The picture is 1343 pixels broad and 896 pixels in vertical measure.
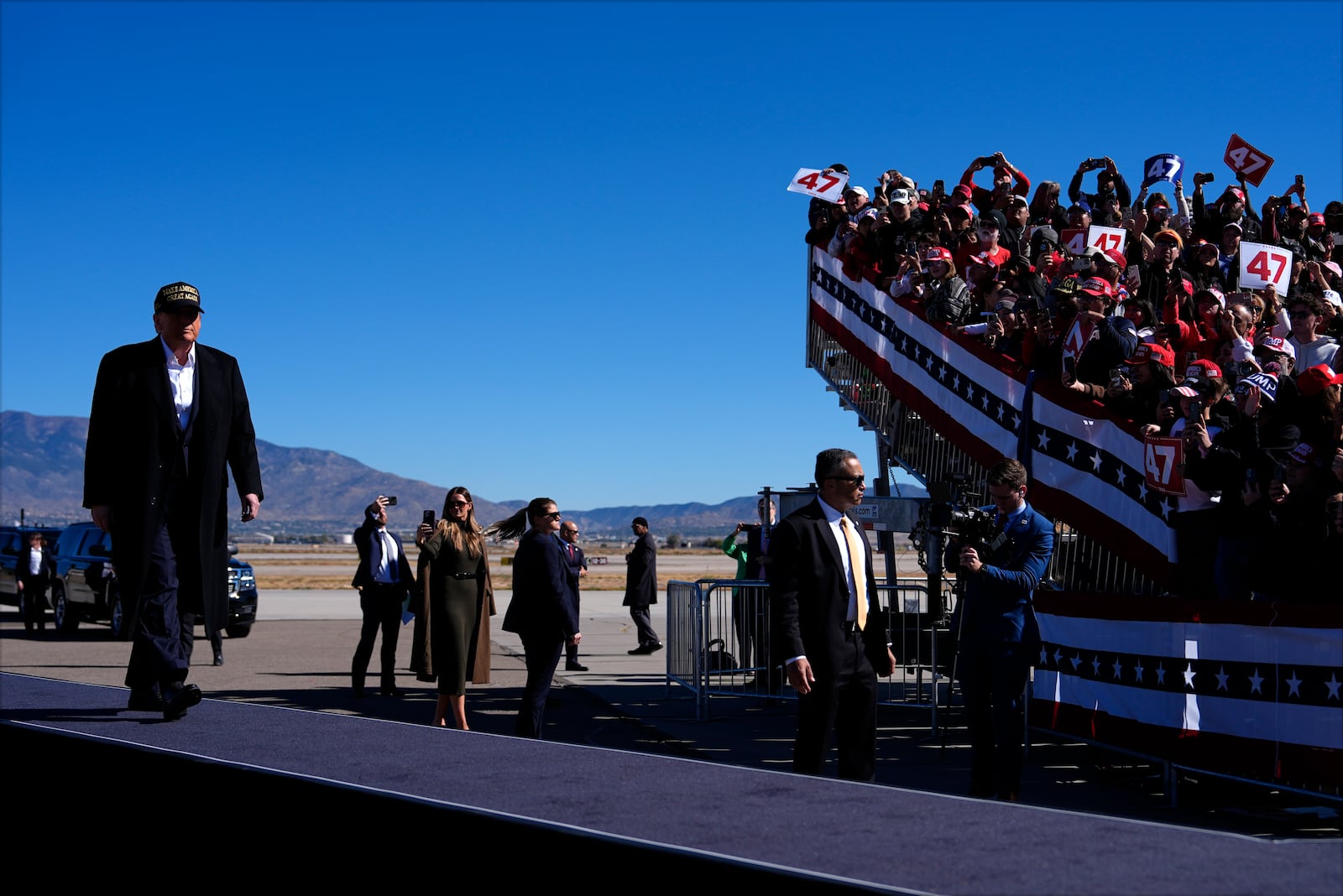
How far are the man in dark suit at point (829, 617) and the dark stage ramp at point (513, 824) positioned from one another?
1.26 meters

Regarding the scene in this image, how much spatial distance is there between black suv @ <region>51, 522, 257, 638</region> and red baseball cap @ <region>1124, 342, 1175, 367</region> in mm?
16687

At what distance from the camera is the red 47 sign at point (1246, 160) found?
14195 mm

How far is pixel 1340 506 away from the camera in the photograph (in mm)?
6707

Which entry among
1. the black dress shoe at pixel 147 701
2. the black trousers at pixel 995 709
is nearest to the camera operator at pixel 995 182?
the black trousers at pixel 995 709

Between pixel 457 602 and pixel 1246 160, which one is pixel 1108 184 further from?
pixel 457 602

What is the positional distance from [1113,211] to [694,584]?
5625mm

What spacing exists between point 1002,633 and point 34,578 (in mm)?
21141

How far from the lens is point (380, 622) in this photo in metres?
14.4

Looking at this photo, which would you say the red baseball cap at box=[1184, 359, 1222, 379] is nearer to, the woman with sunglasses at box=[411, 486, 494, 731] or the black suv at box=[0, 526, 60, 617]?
the woman with sunglasses at box=[411, 486, 494, 731]

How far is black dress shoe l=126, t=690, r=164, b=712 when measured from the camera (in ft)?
20.6

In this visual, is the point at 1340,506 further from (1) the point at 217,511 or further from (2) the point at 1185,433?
(1) the point at 217,511

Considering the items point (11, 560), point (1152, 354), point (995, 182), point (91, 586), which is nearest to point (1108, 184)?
point (995, 182)

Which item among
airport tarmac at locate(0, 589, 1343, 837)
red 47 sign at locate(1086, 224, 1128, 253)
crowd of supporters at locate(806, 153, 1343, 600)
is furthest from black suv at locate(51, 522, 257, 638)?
red 47 sign at locate(1086, 224, 1128, 253)

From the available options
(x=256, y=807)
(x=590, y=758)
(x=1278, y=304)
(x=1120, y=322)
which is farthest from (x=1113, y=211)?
(x=256, y=807)
